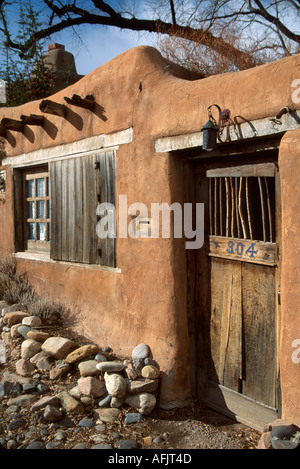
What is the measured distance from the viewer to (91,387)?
3.61 meters

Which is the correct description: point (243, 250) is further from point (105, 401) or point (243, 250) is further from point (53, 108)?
point (53, 108)

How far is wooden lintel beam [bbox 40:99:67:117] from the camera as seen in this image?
4832 millimetres

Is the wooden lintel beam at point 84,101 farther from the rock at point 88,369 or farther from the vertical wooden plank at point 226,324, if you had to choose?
the rock at point 88,369

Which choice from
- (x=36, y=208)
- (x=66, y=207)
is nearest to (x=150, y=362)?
(x=66, y=207)

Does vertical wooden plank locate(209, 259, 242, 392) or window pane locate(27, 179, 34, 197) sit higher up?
window pane locate(27, 179, 34, 197)

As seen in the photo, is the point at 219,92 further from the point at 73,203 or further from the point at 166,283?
the point at 73,203

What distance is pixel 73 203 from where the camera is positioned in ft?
16.8

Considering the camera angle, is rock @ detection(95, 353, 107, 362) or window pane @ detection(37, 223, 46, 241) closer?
rock @ detection(95, 353, 107, 362)

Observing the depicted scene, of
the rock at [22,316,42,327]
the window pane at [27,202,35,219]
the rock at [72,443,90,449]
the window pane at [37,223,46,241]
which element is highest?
the window pane at [27,202,35,219]

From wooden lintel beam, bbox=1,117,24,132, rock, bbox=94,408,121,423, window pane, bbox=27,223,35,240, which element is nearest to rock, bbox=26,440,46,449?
Result: rock, bbox=94,408,121,423

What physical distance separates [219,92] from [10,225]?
450 cm

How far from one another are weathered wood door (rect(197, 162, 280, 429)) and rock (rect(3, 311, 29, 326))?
257 centimetres

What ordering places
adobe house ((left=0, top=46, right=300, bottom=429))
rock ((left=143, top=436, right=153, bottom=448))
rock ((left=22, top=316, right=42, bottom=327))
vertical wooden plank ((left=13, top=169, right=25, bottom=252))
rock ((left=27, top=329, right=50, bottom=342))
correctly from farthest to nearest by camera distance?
vertical wooden plank ((left=13, top=169, right=25, bottom=252)), rock ((left=22, top=316, right=42, bottom=327)), rock ((left=27, top=329, right=50, bottom=342)), rock ((left=143, top=436, right=153, bottom=448)), adobe house ((left=0, top=46, right=300, bottom=429))

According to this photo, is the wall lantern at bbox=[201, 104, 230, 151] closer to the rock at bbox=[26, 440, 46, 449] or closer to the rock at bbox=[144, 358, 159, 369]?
the rock at bbox=[144, 358, 159, 369]
